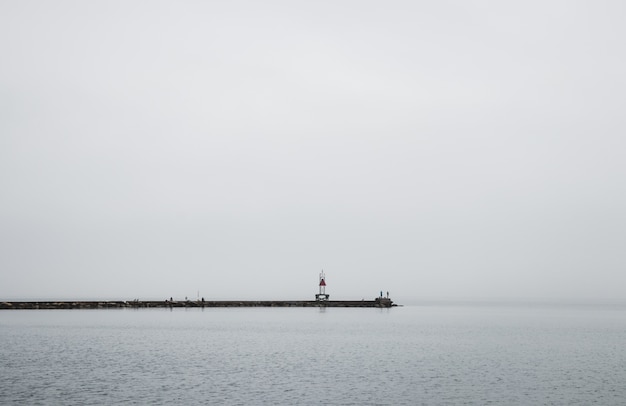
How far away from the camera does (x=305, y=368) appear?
5722cm

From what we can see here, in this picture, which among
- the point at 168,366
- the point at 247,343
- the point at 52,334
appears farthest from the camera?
the point at 52,334

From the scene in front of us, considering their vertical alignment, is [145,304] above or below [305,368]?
above

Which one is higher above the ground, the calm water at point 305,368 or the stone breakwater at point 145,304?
the stone breakwater at point 145,304

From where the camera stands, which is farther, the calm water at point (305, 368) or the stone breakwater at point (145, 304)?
the stone breakwater at point (145, 304)

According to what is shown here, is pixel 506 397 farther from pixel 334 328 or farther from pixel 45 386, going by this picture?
pixel 334 328

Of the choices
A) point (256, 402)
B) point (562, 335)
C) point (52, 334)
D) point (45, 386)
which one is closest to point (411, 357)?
point (256, 402)

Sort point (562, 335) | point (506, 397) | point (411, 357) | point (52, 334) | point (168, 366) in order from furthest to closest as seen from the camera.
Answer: point (562, 335) → point (52, 334) → point (411, 357) → point (168, 366) → point (506, 397)

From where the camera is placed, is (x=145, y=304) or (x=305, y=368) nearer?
(x=305, y=368)

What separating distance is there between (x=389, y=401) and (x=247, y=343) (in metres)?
40.7

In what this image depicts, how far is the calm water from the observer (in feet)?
142

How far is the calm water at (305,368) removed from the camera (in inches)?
1706

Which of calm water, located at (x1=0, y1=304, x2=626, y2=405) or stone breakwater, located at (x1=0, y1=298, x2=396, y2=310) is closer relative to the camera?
calm water, located at (x1=0, y1=304, x2=626, y2=405)

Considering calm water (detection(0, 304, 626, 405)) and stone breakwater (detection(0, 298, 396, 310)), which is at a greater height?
stone breakwater (detection(0, 298, 396, 310))

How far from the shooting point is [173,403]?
1598 inches
